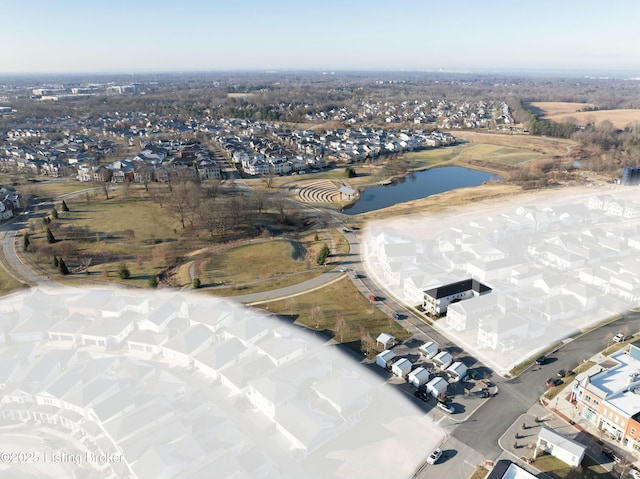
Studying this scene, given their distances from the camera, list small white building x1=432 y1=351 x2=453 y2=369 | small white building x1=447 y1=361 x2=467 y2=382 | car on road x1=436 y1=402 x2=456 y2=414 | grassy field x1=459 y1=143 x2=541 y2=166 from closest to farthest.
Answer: car on road x1=436 y1=402 x2=456 y2=414 → small white building x1=447 y1=361 x2=467 y2=382 → small white building x1=432 y1=351 x2=453 y2=369 → grassy field x1=459 y1=143 x2=541 y2=166

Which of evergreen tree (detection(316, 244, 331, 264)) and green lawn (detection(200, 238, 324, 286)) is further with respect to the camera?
evergreen tree (detection(316, 244, 331, 264))

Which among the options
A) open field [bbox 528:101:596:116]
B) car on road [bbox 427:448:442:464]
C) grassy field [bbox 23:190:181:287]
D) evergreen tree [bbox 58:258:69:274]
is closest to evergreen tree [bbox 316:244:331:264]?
grassy field [bbox 23:190:181:287]

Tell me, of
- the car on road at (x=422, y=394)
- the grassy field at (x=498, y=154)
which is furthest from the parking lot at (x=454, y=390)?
the grassy field at (x=498, y=154)

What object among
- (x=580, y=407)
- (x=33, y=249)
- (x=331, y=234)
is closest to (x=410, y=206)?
(x=331, y=234)

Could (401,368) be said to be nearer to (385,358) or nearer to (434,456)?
(385,358)

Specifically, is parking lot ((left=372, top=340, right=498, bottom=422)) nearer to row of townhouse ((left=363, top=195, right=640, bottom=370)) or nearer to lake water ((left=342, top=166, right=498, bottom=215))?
row of townhouse ((left=363, top=195, right=640, bottom=370))

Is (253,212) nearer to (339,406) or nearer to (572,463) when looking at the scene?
(339,406)

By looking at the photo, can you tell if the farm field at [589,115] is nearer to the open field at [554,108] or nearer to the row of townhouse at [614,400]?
the open field at [554,108]

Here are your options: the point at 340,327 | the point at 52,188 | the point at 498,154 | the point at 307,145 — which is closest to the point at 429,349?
the point at 340,327
